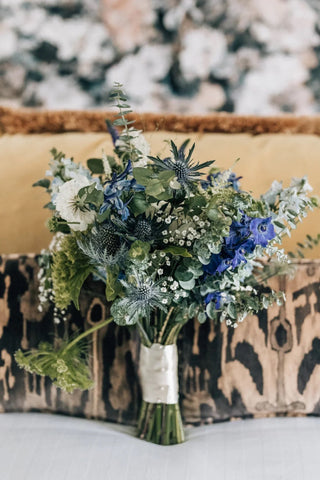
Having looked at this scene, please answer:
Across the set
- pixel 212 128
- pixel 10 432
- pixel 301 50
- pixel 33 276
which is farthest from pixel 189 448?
pixel 301 50

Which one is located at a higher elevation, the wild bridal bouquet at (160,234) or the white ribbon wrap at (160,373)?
the wild bridal bouquet at (160,234)

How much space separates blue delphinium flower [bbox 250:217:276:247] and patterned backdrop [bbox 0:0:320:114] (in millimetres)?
1047

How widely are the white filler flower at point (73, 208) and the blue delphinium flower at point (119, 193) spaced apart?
46 millimetres

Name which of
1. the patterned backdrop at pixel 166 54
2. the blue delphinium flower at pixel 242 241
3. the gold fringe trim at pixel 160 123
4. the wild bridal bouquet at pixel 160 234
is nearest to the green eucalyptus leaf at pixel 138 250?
the wild bridal bouquet at pixel 160 234

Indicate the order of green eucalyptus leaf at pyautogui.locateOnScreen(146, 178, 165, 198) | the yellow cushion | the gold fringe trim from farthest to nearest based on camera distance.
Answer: the gold fringe trim → the yellow cushion → green eucalyptus leaf at pyautogui.locateOnScreen(146, 178, 165, 198)

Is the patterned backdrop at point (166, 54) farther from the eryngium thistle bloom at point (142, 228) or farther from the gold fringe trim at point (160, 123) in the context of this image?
the eryngium thistle bloom at point (142, 228)

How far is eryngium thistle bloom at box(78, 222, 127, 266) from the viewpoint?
0.78 metres

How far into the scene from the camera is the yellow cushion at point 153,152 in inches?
42.1

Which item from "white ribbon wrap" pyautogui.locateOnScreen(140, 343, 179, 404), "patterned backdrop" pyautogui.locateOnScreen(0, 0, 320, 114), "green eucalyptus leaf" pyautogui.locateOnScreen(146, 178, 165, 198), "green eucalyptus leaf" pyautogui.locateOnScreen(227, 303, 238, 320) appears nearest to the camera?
"green eucalyptus leaf" pyautogui.locateOnScreen(146, 178, 165, 198)

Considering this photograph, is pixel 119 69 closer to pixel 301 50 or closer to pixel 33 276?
pixel 301 50

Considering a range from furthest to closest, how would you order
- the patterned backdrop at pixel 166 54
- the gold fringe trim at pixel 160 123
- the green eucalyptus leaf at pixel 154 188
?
1. the patterned backdrop at pixel 166 54
2. the gold fringe trim at pixel 160 123
3. the green eucalyptus leaf at pixel 154 188

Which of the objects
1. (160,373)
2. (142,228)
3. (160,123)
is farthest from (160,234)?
(160,123)

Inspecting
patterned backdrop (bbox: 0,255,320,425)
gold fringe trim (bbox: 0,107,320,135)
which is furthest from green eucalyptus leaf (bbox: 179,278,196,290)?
gold fringe trim (bbox: 0,107,320,135)

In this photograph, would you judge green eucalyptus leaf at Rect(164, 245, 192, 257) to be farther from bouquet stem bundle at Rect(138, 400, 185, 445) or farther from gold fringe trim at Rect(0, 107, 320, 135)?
gold fringe trim at Rect(0, 107, 320, 135)
